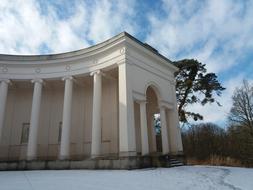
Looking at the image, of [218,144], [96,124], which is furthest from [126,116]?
[218,144]

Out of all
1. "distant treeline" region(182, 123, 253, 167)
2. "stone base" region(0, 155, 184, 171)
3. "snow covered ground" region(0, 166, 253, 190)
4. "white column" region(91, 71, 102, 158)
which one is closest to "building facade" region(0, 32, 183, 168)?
"white column" region(91, 71, 102, 158)

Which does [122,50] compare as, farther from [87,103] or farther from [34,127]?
[34,127]

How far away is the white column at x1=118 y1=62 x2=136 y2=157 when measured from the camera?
13680 mm

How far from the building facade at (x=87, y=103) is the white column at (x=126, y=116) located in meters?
0.06

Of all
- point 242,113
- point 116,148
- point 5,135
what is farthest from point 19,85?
point 242,113

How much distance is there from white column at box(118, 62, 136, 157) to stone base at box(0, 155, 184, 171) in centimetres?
55

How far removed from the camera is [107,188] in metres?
7.12

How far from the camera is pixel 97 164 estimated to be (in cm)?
1422

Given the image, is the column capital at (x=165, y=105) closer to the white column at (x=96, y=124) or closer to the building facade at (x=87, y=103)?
the building facade at (x=87, y=103)

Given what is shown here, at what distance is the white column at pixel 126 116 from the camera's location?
13.7 m

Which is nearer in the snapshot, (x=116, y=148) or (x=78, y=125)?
(x=116, y=148)

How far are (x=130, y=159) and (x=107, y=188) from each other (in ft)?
20.1

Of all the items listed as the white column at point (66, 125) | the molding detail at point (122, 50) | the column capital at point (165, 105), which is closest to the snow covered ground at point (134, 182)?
the white column at point (66, 125)

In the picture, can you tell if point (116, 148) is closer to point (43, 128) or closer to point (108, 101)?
point (108, 101)
